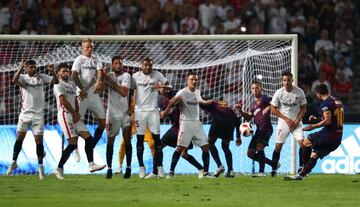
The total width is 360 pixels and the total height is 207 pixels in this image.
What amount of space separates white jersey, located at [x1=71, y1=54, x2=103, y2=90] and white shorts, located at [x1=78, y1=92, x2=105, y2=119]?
10.8 inches

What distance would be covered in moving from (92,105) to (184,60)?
A: 177 inches

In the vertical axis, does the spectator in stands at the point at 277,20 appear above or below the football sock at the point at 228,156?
above

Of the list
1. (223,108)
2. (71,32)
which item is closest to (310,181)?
(223,108)

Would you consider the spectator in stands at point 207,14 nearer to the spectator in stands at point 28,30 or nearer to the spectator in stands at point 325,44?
the spectator in stands at point 325,44

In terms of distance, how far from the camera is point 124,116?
18859 millimetres

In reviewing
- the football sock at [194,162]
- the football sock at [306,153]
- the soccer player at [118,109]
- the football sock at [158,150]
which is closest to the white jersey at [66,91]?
the soccer player at [118,109]

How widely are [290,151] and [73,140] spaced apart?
5313mm

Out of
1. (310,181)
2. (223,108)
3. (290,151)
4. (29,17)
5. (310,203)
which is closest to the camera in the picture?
(310,203)

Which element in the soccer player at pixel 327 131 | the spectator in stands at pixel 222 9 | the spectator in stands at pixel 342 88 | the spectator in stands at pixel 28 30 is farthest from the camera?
the spectator in stands at pixel 222 9

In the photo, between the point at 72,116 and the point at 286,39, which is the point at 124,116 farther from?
the point at 286,39

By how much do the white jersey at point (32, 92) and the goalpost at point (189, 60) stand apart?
65.5 inches

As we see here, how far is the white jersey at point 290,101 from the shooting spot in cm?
1956

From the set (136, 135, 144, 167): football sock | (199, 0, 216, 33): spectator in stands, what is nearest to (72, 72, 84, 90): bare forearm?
(136, 135, 144, 167): football sock

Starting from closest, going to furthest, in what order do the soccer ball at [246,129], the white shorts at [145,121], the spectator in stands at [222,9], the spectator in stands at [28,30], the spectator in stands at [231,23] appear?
the white shorts at [145,121], the soccer ball at [246,129], the spectator in stands at [28,30], the spectator in stands at [231,23], the spectator in stands at [222,9]
